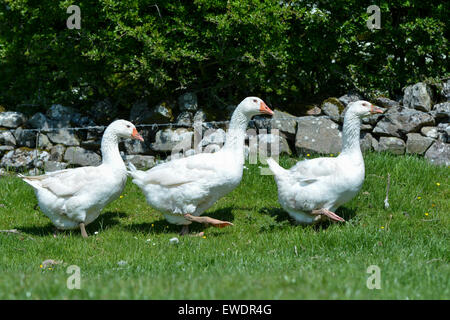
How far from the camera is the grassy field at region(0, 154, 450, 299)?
4.04 metres

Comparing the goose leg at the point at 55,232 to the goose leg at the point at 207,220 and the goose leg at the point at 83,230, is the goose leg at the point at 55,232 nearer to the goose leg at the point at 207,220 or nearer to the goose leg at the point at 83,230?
the goose leg at the point at 83,230

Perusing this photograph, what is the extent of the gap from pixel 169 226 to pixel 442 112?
5.51m

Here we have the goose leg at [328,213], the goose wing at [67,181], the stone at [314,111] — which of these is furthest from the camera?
the stone at [314,111]

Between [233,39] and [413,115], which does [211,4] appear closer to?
[233,39]

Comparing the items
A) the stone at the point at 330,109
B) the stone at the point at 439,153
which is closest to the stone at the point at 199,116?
the stone at the point at 330,109

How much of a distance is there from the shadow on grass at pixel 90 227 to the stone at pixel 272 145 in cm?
303

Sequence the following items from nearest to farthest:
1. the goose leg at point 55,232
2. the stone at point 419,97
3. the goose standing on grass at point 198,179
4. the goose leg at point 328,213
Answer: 1. the goose leg at point 328,213
2. the goose standing on grass at point 198,179
3. the goose leg at point 55,232
4. the stone at point 419,97

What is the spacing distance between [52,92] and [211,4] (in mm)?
4179

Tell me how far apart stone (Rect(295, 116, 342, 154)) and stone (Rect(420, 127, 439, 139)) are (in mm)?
1511

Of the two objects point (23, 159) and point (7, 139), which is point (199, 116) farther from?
point (7, 139)

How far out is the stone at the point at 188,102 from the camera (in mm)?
10570

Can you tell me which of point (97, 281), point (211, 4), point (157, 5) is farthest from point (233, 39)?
point (97, 281)

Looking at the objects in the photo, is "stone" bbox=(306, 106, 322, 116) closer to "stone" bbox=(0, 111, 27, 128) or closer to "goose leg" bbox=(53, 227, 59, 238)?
"goose leg" bbox=(53, 227, 59, 238)

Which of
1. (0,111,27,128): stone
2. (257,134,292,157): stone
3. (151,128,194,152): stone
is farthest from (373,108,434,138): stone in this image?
(0,111,27,128): stone
